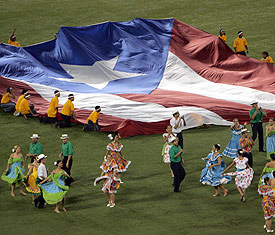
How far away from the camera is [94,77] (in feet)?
84.6

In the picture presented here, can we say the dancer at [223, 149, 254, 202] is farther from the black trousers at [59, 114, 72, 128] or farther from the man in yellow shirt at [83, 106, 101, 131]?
the black trousers at [59, 114, 72, 128]

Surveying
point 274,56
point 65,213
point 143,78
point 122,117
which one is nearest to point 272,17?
point 274,56

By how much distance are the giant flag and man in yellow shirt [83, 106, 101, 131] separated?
37 cm

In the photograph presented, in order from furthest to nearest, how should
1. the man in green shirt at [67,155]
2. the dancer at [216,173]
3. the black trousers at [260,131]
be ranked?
1. the black trousers at [260,131]
2. the man in green shirt at [67,155]
3. the dancer at [216,173]

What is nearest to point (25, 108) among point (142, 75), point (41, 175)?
→ point (142, 75)

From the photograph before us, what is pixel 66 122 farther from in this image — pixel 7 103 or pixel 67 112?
pixel 7 103

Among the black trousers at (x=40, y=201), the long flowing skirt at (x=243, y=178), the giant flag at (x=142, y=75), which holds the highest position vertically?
the giant flag at (x=142, y=75)

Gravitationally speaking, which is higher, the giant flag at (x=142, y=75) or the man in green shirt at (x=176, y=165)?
the giant flag at (x=142, y=75)

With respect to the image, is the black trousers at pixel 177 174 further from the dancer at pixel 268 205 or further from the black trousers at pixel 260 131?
the black trousers at pixel 260 131

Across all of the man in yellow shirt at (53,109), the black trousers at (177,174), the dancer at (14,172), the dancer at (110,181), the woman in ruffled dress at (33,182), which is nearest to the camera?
the dancer at (110,181)

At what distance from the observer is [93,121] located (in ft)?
71.3

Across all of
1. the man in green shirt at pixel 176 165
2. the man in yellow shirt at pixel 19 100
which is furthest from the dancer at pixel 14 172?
the man in yellow shirt at pixel 19 100

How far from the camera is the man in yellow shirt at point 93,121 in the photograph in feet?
70.7

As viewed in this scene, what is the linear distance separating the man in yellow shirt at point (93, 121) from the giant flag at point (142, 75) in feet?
1.21
